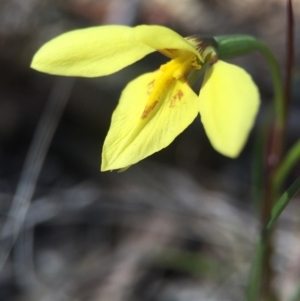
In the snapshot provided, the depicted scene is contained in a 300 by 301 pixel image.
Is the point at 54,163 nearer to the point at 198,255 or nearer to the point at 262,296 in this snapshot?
the point at 198,255

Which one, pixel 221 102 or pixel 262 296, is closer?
pixel 221 102

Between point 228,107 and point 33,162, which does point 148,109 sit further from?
point 33,162

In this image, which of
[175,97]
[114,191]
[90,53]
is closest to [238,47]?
[175,97]

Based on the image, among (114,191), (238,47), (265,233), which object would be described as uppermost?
(238,47)

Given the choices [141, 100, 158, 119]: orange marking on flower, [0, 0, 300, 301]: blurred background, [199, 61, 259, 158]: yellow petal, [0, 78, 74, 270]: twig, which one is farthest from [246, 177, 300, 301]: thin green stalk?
[0, 78, 74, 270]: twig

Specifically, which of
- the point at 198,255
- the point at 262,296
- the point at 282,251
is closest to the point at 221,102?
the point at 262,296

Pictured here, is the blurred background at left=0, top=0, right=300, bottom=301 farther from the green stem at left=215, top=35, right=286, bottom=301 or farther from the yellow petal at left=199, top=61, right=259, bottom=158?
the yellow petal at left=199, top=61, right=259, bottom=158

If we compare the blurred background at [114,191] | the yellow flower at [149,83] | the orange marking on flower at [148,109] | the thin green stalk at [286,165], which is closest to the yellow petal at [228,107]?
the yellow flower at [149,83]
